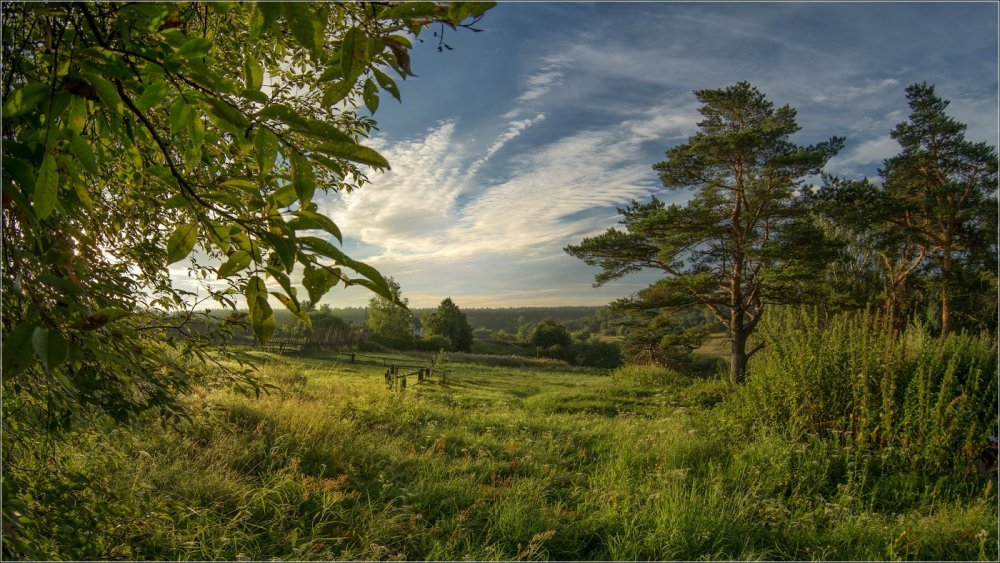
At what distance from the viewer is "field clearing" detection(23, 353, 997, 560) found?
3174mm

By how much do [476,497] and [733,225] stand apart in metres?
14.3

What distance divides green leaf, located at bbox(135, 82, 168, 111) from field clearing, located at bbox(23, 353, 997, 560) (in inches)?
81.3

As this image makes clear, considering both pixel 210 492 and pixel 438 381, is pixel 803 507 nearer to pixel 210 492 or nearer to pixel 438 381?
pixel 210 492

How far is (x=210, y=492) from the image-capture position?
12.2ft

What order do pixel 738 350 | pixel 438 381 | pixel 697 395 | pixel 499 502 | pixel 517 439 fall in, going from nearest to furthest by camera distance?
pixel 499 502 < pixel 517 439 < pixel 697 395 < pixel 738 350 < pixel 438 381

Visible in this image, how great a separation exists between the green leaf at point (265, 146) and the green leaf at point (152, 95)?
17 centimetres

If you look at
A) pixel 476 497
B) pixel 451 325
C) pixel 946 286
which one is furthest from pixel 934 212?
pixel 451 325

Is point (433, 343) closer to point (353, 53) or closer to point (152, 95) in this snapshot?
point (152, 95)

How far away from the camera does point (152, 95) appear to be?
2.95 feet

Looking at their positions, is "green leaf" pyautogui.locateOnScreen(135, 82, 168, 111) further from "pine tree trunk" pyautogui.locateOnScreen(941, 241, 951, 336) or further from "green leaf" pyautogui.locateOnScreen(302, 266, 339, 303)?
"pine tree trunk" pyautogui.locateOnScreen(941, 241, 951, 336)

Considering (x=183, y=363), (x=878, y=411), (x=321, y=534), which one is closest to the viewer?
(x=183, y=363)

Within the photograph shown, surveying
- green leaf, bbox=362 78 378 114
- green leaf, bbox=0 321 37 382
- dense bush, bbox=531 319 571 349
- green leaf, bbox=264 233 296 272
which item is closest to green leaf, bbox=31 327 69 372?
green leaf, bbox=0 321 37 382

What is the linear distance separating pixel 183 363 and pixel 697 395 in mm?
11959

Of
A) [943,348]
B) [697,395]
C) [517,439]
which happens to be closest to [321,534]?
[517,439]
